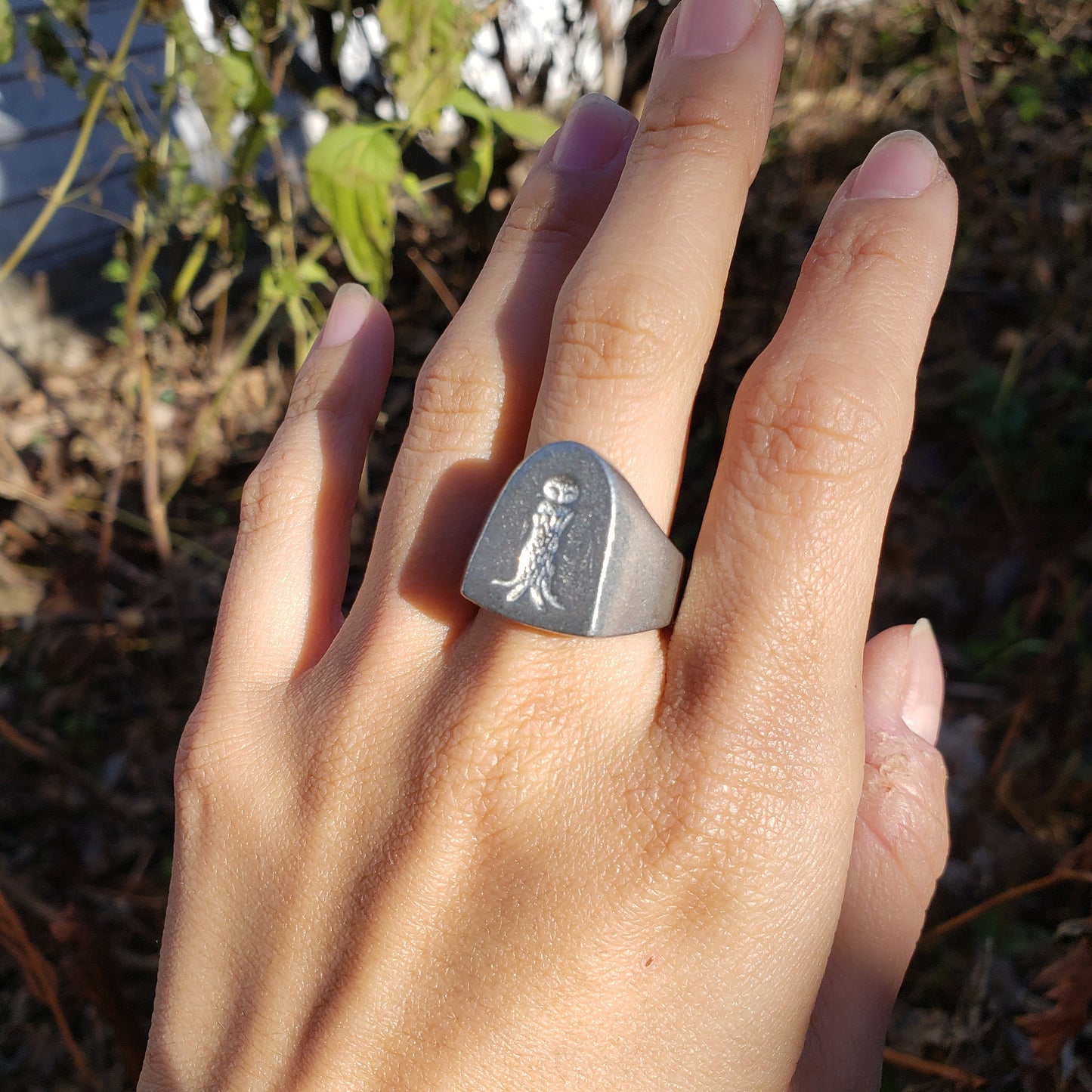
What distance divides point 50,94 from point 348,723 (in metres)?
3.62

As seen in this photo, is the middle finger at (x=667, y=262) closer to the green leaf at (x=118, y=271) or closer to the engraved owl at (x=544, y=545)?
the engraved owl at (x=544, y=545)

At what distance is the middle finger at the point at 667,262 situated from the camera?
1.17 meters

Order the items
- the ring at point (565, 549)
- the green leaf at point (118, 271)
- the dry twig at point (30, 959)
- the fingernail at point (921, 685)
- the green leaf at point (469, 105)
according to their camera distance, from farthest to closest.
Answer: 1. the green leaf at point (118, 271)
2. the green leaf at point (469, 105)
3. the dry twig at point (30, 959)
4. the fingernail at point (921, 685)
5. the ring at point (565, 549)

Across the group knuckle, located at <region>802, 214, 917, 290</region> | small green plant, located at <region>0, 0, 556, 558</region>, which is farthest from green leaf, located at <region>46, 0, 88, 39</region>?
A: knuckle, located at <region>802, 214, 917, 290</region>

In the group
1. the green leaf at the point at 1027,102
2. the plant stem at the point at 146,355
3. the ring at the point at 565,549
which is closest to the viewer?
the ring at the point at 565,549

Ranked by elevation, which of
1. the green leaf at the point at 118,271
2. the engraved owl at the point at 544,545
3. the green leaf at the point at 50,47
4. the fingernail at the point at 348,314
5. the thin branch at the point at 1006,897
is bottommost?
the thin branch at the point at 1006,897

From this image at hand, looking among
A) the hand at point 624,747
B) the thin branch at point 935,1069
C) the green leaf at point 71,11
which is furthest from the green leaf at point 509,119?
the thin branch at point 935,1069

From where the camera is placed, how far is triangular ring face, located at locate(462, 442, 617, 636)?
3.42ft

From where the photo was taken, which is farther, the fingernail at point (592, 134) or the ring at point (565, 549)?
the fingernail at point (592, 134)

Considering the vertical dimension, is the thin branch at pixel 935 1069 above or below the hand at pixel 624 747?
below

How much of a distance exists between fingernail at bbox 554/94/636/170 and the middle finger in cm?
12

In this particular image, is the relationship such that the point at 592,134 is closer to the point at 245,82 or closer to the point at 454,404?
the point at 454,404

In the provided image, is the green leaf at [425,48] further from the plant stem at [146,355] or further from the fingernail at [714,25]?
the plant stem at [146,355]

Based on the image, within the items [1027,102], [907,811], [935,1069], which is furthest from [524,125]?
[1027,102]
